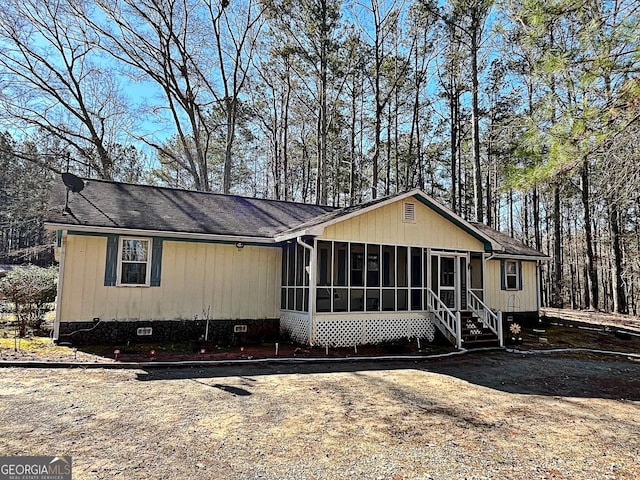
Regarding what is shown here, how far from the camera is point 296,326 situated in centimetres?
1057

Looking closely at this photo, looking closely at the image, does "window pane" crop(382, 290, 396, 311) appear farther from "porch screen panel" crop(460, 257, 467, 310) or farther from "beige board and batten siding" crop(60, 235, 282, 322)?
"beige board and batten siding" crop(60, 235, 282, 322)

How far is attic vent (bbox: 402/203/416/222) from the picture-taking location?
36.5ft

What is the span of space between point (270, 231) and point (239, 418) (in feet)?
23.6

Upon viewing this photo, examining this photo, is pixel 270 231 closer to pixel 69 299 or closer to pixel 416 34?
pixel 69 299

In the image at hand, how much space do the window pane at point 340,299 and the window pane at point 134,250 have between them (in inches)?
194

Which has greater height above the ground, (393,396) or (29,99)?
(29,99)

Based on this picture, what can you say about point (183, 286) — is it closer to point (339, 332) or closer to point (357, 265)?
point (339, 332)

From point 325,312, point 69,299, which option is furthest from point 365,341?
point 69,299

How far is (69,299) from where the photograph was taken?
9.22 metres

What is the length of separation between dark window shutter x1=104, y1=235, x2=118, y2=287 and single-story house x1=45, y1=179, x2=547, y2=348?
0.08 feet

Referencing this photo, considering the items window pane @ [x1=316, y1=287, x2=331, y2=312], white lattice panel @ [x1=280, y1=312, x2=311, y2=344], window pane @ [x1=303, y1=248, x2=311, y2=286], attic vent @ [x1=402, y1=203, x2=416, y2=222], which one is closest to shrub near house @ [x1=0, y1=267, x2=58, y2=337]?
white lattice panel @ [x1=280, y1=312, x2=311, y2=344]

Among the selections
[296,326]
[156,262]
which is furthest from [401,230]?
[156,262]

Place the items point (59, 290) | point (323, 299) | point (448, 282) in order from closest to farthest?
point (59, 290) < point (323, 299) < point (448, 282)

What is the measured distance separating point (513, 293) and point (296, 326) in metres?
9.50
